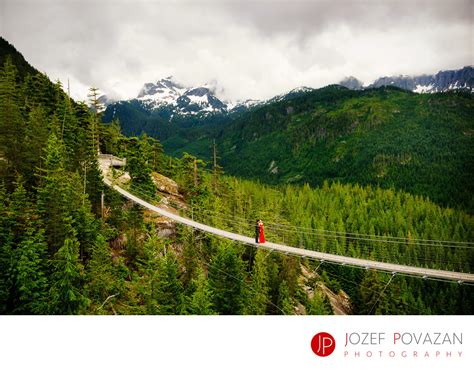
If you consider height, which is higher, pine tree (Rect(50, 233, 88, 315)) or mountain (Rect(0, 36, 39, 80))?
mountain (Rect(0, 36, 39, 80))

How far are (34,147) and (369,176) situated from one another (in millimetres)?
120860

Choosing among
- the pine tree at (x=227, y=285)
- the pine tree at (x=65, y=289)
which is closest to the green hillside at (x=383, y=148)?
the pine tree at (x=227, y=285)

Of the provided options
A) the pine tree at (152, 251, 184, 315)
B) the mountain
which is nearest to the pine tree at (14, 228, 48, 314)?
the pine tree at (152, 251, 184, 315)

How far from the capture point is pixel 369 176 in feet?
404

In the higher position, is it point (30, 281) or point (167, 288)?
point (30, 281)

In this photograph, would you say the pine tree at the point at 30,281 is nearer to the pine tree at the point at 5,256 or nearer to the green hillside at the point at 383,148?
the pine tree at the point at 5,256

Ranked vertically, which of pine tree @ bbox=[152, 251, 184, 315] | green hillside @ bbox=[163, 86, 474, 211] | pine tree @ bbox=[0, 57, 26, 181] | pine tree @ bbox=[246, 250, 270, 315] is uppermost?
green hillside @ bbox=[163, 86, 474, 211]

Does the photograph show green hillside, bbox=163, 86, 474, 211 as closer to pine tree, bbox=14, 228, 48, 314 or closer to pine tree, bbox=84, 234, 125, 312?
pine tree, bbox=84, 234, 125, 312
